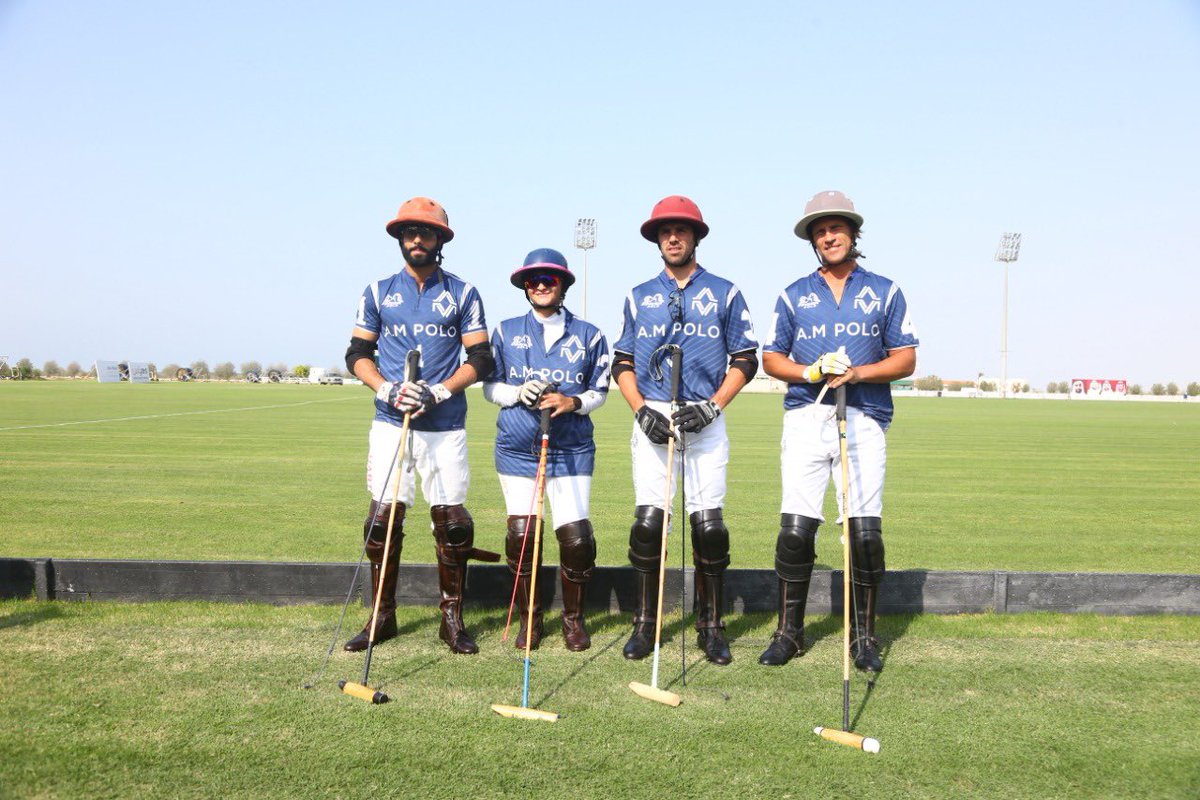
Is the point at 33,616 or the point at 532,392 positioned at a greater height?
the point at 532,392

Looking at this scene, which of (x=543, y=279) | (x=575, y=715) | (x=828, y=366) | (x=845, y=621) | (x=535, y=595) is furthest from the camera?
(x=543, y=279)

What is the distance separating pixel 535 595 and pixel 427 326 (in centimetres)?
156

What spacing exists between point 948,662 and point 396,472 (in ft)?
9.62

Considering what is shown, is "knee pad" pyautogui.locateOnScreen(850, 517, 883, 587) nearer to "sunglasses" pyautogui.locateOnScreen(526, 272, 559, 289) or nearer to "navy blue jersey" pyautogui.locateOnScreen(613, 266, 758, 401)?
"navy blue jersey" pyautogui.locateOnScreen(613, 266, 758, 401)

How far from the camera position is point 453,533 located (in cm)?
461

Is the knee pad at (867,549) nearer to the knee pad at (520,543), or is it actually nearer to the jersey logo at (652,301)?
the jersey logo at (652,301)

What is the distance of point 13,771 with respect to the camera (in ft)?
9.53

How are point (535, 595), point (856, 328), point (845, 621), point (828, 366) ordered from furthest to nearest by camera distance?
point (535, 595)
point (856, 328)
point (828, 366)
point (845, 621)

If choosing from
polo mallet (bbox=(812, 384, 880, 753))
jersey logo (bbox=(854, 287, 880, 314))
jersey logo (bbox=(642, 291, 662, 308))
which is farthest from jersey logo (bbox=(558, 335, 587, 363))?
jersey logo (bbox=(854, 287, 880, 314))

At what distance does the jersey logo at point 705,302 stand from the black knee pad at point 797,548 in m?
1.16

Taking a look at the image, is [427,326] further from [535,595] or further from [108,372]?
[108,372]

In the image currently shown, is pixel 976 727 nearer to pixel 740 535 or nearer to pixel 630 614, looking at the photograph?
pixel 630 614

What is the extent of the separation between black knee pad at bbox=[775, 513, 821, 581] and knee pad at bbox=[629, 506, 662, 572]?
624 mm

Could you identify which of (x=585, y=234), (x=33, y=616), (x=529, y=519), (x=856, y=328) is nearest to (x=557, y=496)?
(x=529, y=519)
